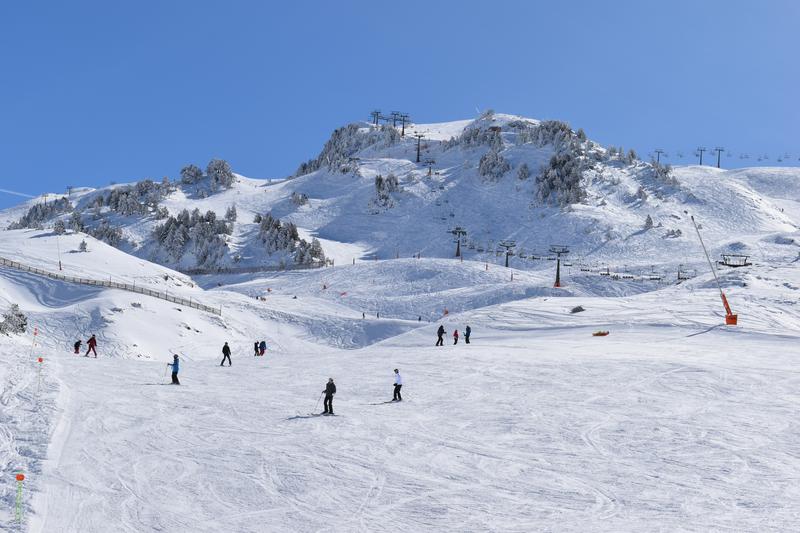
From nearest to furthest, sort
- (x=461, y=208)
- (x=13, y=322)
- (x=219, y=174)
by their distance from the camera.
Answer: (x=13, y=322) < (x=461, y=208) < (x=219, y=174)

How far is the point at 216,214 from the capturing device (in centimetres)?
12750

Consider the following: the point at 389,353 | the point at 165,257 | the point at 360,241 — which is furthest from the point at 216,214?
the point at 389,353

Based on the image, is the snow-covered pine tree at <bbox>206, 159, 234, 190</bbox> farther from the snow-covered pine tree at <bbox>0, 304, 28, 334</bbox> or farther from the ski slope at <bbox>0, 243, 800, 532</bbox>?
the ski slope at <bbox>0, 243, 800, 532</bbox>

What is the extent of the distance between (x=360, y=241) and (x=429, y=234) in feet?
36.7

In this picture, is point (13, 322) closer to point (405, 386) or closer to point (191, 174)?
point (405, 386)

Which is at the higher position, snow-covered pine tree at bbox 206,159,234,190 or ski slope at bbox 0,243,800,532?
snow-covered pine tree at bbox 206,159,234,190

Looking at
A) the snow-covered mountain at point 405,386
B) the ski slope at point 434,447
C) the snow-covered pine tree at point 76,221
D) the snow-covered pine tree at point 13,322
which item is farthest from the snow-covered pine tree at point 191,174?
the ski slope at point 434,447

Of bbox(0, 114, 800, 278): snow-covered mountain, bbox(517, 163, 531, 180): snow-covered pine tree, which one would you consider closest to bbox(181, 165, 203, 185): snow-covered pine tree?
bbox(0, 114, 800, 278): snow-covered mountain

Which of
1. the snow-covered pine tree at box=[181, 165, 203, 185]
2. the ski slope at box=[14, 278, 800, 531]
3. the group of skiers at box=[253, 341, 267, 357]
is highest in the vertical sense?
the snow-covered pine tree at box=[181, 165, 203, 185]

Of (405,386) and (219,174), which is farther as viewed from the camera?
(219,174)


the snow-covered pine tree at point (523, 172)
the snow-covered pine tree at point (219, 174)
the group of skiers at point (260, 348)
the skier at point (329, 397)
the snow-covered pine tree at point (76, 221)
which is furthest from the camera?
the snow-covered pine tree at point (219, 174)

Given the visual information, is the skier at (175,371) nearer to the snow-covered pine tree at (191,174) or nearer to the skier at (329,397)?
the skier at (329,397)

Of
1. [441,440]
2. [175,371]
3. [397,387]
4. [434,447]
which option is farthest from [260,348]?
[434,447]

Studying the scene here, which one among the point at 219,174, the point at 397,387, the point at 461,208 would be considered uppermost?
the point at 219,174
